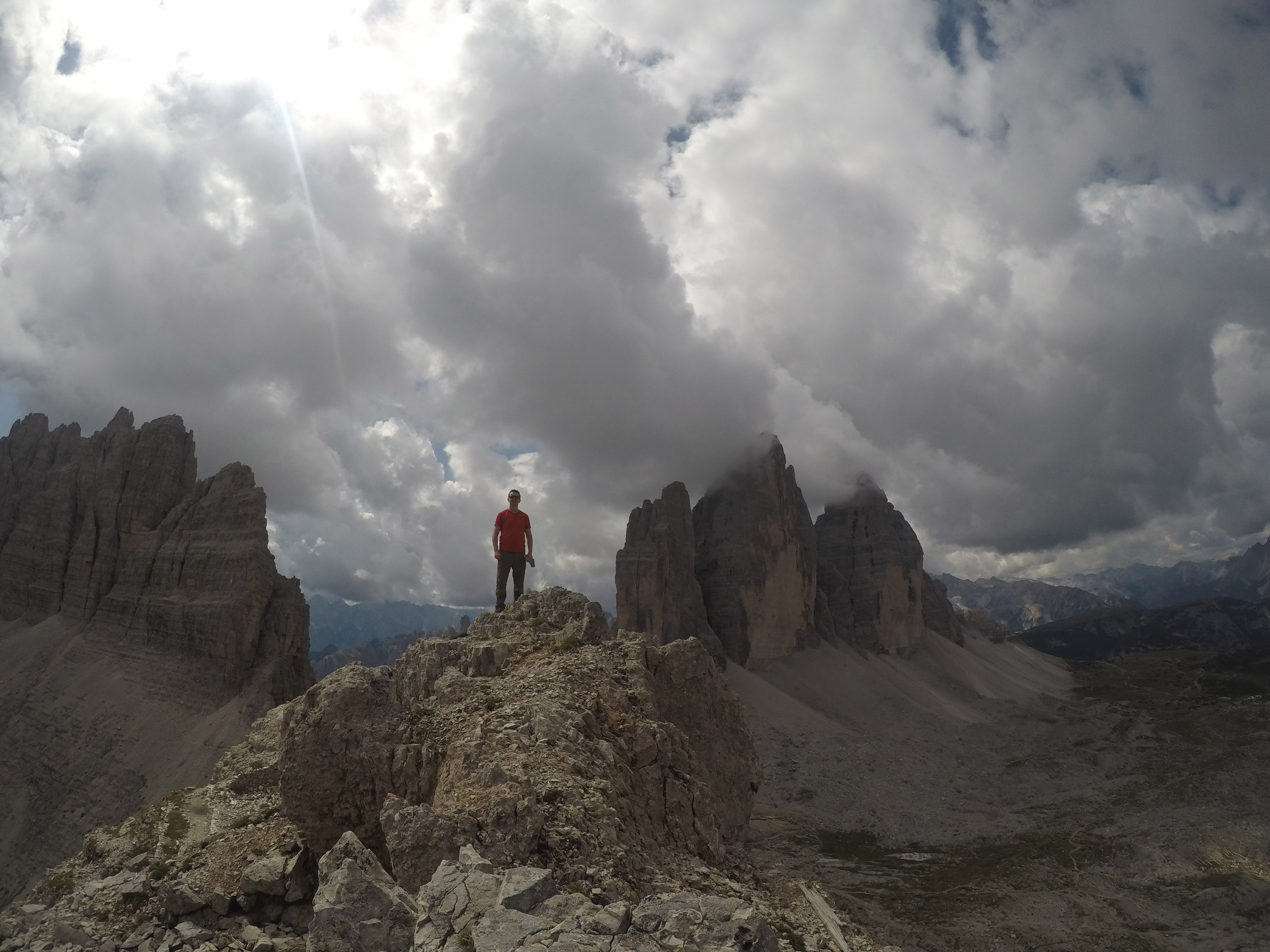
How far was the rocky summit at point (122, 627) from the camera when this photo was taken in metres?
64.4

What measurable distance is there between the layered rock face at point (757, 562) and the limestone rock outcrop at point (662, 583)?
3889mm

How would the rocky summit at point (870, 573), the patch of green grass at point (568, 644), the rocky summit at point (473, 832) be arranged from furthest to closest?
the rocky summit at point (870, 573) → the patch of green grass at point (568, 644) → the rocky summit at point (473, 832)

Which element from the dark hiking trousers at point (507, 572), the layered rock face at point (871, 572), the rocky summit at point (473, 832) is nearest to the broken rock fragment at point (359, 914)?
the rocky summit at point (473, 832)

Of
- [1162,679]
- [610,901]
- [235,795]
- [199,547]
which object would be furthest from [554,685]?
[1162,679]

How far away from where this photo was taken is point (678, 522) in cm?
11006

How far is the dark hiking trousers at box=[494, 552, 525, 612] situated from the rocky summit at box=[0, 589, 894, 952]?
359 cm

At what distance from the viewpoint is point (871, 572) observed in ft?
432

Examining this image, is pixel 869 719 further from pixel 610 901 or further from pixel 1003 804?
pixel 610 901

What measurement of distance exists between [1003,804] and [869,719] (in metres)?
39.1

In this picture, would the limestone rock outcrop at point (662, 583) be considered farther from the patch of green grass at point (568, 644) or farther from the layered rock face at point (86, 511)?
the patch of green grass at point (568, 644)

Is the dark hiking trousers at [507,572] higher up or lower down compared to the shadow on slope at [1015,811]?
higher up

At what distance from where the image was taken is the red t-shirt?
66.0ft

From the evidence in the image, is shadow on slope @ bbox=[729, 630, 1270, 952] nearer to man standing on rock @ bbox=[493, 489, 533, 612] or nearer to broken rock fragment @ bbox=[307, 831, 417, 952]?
man standing on rock @ bbox=[493, 489, 533, 612]

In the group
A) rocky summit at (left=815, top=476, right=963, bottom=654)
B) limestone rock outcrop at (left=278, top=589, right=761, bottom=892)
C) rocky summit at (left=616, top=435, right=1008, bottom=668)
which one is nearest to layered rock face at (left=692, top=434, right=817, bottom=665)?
rocky summit at (left=616, top=435, right=1008, bottom=668)
